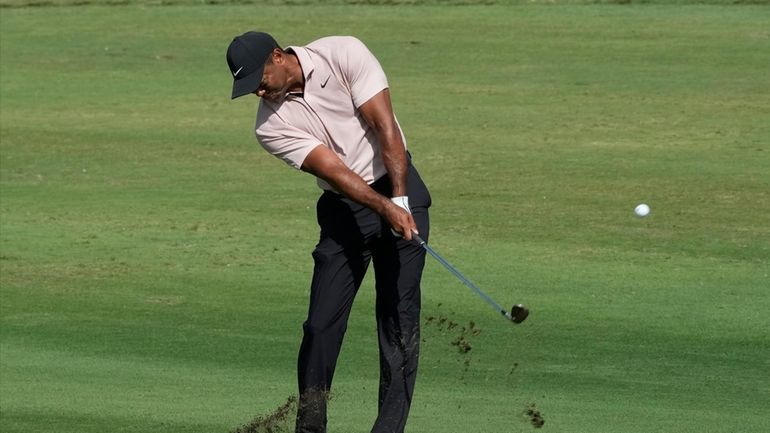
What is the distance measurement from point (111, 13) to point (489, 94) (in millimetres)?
7389

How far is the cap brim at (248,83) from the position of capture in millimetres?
6863

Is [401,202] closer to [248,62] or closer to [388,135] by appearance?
[388,135]

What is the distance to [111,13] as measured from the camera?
24047 mm

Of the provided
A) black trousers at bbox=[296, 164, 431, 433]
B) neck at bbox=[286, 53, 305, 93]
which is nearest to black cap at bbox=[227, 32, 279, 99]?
neck at bbox=[286, 53, 305, 93]

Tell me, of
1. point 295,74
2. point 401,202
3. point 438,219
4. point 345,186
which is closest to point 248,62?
point 295,74

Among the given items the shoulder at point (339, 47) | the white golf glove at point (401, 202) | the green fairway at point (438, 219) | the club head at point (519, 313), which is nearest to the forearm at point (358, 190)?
the white golf glove at point (401, 202)

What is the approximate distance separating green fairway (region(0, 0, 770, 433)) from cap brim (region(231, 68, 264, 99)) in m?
1.90

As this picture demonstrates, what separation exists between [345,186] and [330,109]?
0.39 m

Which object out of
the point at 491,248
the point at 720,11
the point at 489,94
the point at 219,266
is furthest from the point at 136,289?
the point at 720,11

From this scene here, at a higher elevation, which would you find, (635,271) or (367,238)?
(367,238)

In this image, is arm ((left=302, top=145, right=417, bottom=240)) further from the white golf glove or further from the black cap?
the black cap

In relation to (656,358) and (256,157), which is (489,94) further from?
(656,358)

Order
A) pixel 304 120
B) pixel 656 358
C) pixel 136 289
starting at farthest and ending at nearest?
1. pixel 136 289
2. pixel 656 358
3. pixel 304 120

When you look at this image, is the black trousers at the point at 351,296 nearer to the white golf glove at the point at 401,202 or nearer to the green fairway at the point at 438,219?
the white golf glove at the point at 401,202
